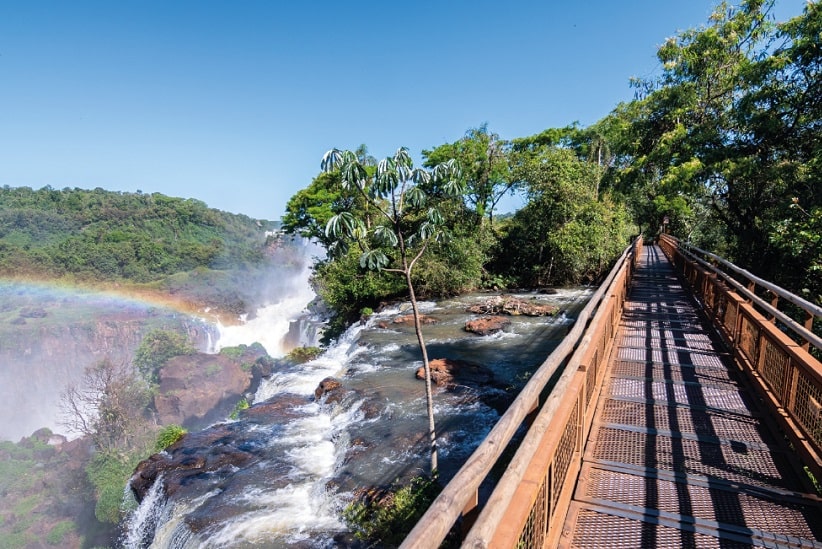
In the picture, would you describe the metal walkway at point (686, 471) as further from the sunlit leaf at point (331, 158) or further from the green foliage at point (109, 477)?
the green foliage at point (109, 477)

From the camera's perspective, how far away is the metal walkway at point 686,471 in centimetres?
280

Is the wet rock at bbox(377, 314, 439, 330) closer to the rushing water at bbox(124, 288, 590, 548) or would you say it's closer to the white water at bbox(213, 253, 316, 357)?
the rushing water at bbox(124, 288, 590, 548)

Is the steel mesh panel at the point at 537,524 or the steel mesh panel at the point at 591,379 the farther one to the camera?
the steel mesh panel at the point at 591,379

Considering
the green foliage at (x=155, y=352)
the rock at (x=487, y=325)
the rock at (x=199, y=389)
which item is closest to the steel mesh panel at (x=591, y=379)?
the rock at (x=487, y=325)

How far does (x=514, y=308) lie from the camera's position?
58.2 feet

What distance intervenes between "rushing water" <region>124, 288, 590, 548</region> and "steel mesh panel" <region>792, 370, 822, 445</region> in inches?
177

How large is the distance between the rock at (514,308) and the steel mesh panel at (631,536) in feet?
48.6

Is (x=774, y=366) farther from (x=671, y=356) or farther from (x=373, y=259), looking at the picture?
(x=373, y=259)

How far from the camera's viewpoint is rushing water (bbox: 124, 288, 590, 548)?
695cm

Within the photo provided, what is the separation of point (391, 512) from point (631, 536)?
4013 millimetres

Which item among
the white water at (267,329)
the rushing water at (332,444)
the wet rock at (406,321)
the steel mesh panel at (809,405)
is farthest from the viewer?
the white water at (267,329)

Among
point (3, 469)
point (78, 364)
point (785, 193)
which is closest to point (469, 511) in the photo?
point (785, 193)

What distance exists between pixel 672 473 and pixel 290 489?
6350 millimetres

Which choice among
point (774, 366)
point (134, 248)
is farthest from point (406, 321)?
point (134, 248)
